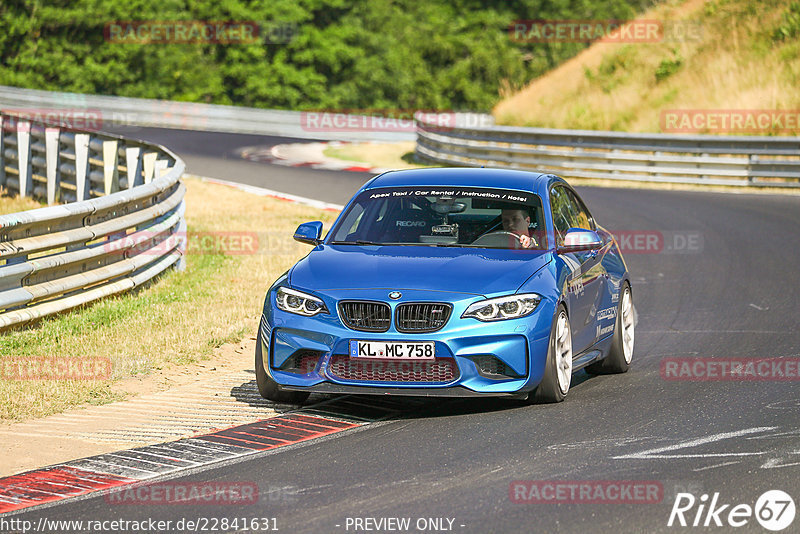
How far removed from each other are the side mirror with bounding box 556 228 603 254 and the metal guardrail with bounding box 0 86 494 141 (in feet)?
124

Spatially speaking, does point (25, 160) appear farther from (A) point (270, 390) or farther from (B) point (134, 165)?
(A) point (270, 390)

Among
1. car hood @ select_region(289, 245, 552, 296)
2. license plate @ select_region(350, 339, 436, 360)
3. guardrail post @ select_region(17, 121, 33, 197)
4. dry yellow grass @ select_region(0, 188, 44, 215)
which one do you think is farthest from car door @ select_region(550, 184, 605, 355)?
guardrail post @ select_region(17, 121, 33, 197)

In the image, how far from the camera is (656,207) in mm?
23016

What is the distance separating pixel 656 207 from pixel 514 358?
15869mm

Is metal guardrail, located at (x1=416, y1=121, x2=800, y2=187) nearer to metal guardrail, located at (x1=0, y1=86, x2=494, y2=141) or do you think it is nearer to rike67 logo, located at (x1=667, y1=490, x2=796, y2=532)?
metal guardrail, located at (x1=0, y1=86, x2=494, y2=141)

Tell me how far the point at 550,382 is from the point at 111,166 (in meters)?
12.5

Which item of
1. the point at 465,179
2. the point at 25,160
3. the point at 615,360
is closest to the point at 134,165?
the point at 25,160

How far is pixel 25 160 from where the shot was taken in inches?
859

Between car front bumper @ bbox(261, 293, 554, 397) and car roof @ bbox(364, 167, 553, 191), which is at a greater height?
car roof @ bbox(364, 167, 553, 191)

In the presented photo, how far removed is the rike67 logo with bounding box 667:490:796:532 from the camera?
18.4 ft

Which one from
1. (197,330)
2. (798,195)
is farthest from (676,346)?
(798,195)

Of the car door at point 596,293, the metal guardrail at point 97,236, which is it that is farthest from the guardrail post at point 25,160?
the car door at point 596,293

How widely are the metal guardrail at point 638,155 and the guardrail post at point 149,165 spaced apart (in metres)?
13.2

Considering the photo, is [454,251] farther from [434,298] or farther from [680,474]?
[680,474]
